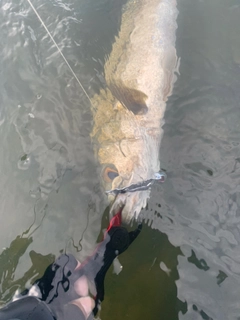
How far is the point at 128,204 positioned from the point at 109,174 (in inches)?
18.3

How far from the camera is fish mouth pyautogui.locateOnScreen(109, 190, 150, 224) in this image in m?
3.21

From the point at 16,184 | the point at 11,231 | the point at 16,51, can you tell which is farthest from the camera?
the point at 16,51

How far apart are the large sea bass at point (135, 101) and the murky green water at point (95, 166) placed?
0.16m

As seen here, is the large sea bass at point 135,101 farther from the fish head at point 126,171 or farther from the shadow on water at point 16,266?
the shadow on water at point 16,266

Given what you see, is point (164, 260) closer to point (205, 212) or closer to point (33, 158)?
point (205, 212)

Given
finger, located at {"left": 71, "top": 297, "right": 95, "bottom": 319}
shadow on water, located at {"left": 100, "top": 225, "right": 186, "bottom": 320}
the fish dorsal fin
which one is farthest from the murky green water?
the fish dorsal fin

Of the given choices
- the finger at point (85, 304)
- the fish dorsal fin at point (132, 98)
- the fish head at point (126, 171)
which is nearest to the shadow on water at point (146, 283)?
the finger at point (85, 304)

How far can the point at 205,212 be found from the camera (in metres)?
3.37

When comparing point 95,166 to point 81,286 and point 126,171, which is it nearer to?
point 126,171

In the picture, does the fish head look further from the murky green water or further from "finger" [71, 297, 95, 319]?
"finger" [71, 297, 95, 319]

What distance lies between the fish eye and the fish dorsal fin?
0.88 meters

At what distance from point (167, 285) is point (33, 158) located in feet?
7.31

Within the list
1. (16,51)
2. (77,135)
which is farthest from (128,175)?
(16,51)

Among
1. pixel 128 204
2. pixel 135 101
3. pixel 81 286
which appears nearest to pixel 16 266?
pixel 81 286
